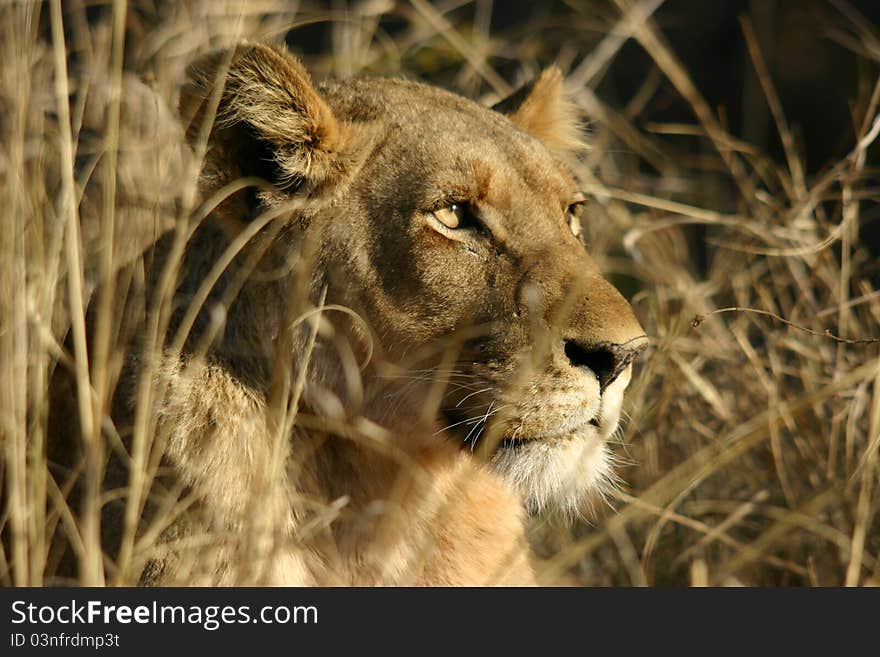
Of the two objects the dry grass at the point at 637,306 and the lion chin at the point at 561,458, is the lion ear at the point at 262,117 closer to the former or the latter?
the dry grass at the point at 637,306

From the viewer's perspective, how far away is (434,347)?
2877mm

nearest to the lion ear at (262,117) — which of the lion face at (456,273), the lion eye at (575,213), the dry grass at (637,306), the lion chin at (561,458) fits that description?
the lion face at (456,273)

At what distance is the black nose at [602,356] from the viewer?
2715 mm

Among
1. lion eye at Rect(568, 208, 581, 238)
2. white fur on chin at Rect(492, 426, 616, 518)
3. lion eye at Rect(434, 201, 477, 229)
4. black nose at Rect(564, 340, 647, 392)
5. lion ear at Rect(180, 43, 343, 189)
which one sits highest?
lion ear at Rect(180, 43, 343, 189)

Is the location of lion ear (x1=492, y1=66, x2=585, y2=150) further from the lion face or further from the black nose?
the black nose

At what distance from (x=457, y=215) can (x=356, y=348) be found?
393 mm

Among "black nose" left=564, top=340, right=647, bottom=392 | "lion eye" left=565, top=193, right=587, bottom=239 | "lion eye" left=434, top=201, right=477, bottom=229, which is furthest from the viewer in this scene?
"lion eye" left=565, top=193, right=587, bottom=239

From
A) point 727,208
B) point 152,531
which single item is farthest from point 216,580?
point 727,208

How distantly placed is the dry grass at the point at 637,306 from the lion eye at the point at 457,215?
0.55 m

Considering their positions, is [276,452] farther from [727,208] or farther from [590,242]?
[727,208]

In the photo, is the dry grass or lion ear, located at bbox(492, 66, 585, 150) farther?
lion ear, located at bbox(492, 66, 585, 150)

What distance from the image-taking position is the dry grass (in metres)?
2.86

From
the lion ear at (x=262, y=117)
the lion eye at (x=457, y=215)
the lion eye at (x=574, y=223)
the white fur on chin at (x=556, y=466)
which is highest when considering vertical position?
the lion ear at (x=262, y=117)

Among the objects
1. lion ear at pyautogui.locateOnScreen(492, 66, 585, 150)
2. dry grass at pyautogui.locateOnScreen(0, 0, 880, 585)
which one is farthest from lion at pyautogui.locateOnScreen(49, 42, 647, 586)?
lion ear at pyautogui.locateOnScreen(492, 66, 585, 150)
